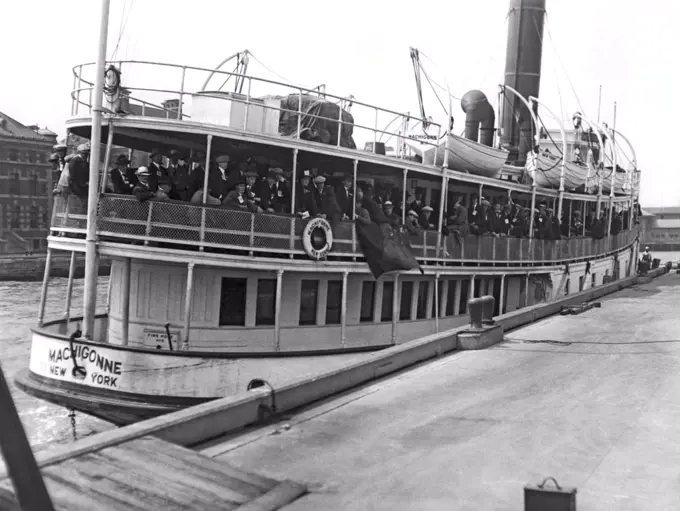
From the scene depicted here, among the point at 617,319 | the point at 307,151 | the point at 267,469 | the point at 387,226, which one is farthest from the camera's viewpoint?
the point at 617,319

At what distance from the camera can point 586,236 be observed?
2953 cm

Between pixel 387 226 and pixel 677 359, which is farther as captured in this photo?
pixel 387 226

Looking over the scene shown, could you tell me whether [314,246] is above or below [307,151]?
below

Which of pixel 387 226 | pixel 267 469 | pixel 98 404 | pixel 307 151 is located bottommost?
pixel 98 404

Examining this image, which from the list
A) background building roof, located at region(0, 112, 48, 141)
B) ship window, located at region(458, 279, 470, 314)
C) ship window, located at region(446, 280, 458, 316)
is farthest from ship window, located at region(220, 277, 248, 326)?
background building roof, located at region(0, 112, 48, 141)

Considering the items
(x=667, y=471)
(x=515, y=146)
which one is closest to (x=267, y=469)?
(x=667, y=471)

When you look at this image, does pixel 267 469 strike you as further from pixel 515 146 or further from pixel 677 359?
pixel 515 146

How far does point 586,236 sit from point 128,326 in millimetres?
21181

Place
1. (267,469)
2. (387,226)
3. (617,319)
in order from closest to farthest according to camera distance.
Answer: (267,469) → (387,226) → (617,319)

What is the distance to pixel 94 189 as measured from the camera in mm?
12609

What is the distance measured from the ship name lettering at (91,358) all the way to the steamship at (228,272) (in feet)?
0.09

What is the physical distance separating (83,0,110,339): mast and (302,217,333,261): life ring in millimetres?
3890

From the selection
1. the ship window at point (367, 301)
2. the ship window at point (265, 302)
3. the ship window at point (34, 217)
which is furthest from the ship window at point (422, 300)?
the ship window at point (34, 217)

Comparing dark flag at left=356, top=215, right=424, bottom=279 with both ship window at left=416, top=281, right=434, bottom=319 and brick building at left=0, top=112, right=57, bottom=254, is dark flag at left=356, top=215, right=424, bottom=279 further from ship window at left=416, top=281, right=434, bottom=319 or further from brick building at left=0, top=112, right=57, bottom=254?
brick building at left=0, top=112, right=57, bottom=254
